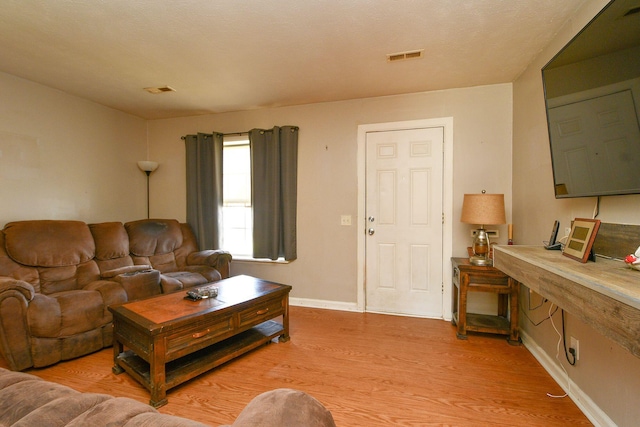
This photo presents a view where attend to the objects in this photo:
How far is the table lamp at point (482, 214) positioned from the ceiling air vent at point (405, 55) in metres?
1.31

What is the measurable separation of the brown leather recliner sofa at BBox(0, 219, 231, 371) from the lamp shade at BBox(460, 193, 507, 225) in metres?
2.68

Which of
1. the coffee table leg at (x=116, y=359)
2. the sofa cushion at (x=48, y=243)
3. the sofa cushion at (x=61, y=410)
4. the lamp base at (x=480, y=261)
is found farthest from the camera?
the lamp base at (x=480, y=261)

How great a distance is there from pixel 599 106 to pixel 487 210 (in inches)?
50.7

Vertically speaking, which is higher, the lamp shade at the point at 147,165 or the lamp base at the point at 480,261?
the lamp shade at the point at 147,165

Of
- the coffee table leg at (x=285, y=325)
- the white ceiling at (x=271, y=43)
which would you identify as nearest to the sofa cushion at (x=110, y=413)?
the coffee table leg at (x=285, y=325)

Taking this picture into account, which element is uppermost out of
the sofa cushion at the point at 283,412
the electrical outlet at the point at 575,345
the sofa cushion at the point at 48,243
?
the sofa cushion at the point at 48,243

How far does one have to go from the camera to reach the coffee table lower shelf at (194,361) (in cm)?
186

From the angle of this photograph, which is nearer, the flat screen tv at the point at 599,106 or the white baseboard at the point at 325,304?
the flat screen tv at the point at 599,106

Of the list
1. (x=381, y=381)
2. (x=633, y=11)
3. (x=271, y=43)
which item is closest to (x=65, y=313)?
(x=381, y=381)

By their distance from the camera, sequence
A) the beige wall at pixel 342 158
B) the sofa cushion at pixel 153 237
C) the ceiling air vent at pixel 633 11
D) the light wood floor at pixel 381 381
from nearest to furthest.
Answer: the ceiling air vent at pixel 633 11 → the light wood floor at pixel 381 381 → the beige wall at pixel 342 158 → the sofa cushion at pixel 153 237

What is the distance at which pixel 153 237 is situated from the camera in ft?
11.3

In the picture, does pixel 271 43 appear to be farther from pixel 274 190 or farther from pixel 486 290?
pixel 486 290

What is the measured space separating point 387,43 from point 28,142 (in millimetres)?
3561

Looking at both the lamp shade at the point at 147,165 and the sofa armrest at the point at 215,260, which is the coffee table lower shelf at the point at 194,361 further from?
the lamp shade at the point at 147,165
